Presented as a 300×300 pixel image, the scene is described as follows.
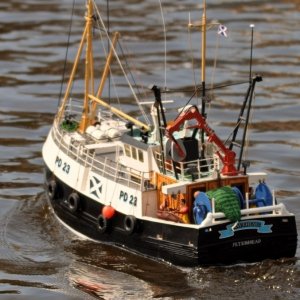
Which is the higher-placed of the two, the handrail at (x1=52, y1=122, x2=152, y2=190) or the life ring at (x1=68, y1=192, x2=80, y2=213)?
the handrail at (x1=52, y1=122, x2=152, y2=190)

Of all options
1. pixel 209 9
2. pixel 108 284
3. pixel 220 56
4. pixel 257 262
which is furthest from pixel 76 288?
pixel 209 9

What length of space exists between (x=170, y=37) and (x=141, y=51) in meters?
2.48

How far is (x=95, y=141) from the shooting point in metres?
35.5

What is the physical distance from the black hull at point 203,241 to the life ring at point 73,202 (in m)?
1.42

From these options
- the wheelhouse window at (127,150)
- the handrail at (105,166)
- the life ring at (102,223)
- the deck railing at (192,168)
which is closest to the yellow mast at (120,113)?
the wheelhouse window at (127,150)

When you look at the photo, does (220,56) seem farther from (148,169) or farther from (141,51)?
(148,169)

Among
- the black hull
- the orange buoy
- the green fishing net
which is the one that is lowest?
the black hull

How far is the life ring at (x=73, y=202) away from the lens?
33688mm

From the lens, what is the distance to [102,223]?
32.7 metres

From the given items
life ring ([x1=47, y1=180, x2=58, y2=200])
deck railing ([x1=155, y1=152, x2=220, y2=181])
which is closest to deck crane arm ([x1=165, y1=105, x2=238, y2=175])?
deck railing ([x1=155, y1=152, x2=220, y2=181])

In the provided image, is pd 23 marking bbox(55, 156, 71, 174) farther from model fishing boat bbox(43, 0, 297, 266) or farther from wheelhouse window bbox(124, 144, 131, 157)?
wheelhouse window bbox(124, 144, 131, 157)

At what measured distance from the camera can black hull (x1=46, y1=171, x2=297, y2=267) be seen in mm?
30125

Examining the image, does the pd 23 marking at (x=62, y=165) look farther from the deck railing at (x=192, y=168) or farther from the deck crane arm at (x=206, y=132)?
the deck crane arm at (x=206, y=132)

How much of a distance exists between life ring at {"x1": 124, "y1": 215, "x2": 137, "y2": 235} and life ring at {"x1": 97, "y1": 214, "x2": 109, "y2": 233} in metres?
0.76
